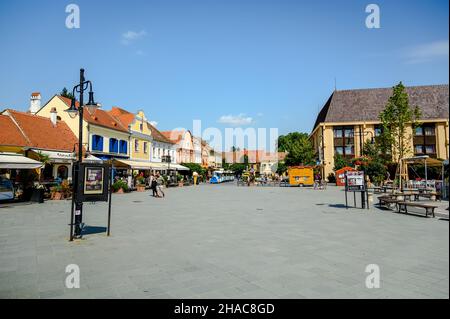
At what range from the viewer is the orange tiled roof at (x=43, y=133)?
2489cm

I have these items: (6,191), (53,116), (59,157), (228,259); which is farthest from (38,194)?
(53,116)

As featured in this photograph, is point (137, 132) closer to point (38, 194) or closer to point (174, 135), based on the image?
point (38, 194)

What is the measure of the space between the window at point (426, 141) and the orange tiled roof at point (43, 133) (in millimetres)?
53058

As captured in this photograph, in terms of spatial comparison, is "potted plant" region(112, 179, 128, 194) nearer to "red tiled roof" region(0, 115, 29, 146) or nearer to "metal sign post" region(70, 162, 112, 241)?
"red tiled roof" region(0, 115, 29, 146)

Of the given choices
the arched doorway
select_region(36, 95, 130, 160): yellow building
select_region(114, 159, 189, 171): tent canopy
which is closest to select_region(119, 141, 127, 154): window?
select_region(36, 95, 130, 160): yellow building

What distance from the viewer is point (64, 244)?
288 inches

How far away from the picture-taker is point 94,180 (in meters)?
8.33

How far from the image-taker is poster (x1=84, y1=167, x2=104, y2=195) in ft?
26.9

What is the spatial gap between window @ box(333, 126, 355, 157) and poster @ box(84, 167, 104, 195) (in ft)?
170

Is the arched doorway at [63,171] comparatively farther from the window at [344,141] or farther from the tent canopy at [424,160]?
the window at [344,141]

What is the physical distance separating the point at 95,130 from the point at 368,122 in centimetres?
4523

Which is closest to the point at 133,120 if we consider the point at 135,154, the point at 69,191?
the point at 135,154
